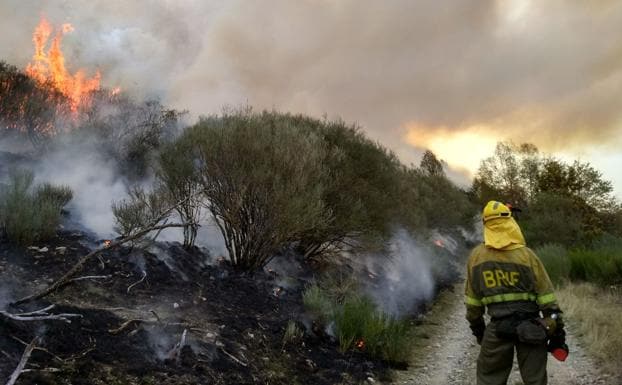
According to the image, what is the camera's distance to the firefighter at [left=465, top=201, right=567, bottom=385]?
4352 mm

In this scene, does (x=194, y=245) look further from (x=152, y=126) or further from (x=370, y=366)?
(x=152, y=126)

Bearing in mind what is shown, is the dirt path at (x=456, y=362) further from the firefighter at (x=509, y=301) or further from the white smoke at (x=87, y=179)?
the white smoke at (x=87, y=179)

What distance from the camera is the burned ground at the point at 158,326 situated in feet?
15.4

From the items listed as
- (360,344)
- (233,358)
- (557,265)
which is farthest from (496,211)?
(557,265)

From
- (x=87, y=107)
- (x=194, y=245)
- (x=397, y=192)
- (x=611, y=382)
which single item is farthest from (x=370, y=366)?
(x=87, y=107)

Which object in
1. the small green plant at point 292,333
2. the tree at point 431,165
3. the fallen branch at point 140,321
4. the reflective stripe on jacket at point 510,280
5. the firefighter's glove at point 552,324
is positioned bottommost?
the small green plant at point 292,333

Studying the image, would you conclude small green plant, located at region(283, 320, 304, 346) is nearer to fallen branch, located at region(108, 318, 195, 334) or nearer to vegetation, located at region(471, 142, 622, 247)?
fallen branch, located at region(108, 318, 195, 334)

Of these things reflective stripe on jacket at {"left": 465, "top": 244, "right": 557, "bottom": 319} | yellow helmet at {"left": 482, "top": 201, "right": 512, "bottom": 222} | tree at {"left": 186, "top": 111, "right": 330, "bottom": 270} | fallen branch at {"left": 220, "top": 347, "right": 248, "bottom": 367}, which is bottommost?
fallen branch at {"left": 220, "top": 347, "right": 248, "bottom": 367}

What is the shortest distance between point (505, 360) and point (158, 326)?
411cm

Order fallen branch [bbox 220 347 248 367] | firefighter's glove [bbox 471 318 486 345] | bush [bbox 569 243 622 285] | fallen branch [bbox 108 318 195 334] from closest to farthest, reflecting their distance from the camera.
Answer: firefighter's glove [bbox 471 318 486 345]
fallen branch [bbox 108 318 195 334]
fallen branch [bbox 220 347 248 367]
bush [bbox 569 243 622 285]

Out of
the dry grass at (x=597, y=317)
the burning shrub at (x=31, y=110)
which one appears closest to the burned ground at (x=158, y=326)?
the dry grass at (x=597, y=317)

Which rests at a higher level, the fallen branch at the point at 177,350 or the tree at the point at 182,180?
the tree at the point at 182,180

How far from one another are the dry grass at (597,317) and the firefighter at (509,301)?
10.2 ft

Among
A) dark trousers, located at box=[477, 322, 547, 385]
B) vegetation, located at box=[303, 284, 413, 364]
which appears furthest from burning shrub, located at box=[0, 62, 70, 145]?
dark trousers, located at box=[477, 322, 547, 385]
